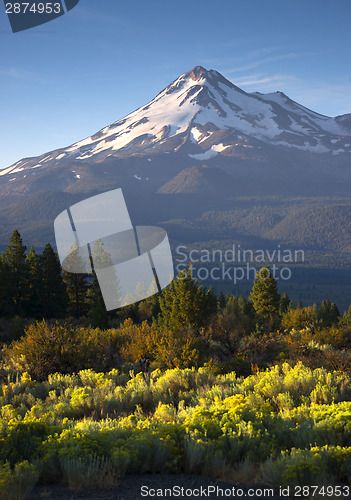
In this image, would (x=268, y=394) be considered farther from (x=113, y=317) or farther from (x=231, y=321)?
(x=113, y=317)

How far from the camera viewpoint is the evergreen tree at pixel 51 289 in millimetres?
38366

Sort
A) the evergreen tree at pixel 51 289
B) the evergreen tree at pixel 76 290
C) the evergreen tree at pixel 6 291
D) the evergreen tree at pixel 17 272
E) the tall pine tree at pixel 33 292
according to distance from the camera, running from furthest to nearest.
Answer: the evergreen tree at pixel 76 290 → the evergreen tree at pixel 51 289 → the tall pine tree at pixel 33 292 → the evergreen tree at pixel 17 272 → the evergreen tree at pixel 6 291

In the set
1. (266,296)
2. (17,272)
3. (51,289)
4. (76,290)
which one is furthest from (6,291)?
(266,296)

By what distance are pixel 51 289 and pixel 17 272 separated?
3666mm

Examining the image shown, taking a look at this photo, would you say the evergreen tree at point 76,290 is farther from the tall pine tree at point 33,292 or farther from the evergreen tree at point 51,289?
the tall pine tree at point 33,292

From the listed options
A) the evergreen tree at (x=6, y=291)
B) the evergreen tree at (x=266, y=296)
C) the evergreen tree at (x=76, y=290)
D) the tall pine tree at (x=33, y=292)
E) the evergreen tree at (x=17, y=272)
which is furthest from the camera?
the evergreen tree at (x=266, y=296)

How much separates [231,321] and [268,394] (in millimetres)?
13041

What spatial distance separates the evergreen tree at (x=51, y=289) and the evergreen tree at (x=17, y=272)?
2.03m

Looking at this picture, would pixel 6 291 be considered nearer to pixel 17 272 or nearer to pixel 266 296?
pixel 17 272

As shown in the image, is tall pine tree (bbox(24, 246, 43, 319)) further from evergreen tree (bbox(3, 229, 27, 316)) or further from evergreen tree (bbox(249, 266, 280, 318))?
evergreen tree (bbox(249, 266, 280, 318))

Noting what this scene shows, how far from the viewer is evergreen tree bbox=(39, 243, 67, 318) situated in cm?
3837

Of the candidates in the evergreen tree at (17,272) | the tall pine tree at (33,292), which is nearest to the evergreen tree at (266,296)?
the tall pine tree at (33,292)

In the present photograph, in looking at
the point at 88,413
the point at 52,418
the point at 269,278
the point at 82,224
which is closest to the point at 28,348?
the point at 82,224

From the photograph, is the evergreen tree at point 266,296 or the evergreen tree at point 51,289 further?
the evergreen tree at point 266,296
